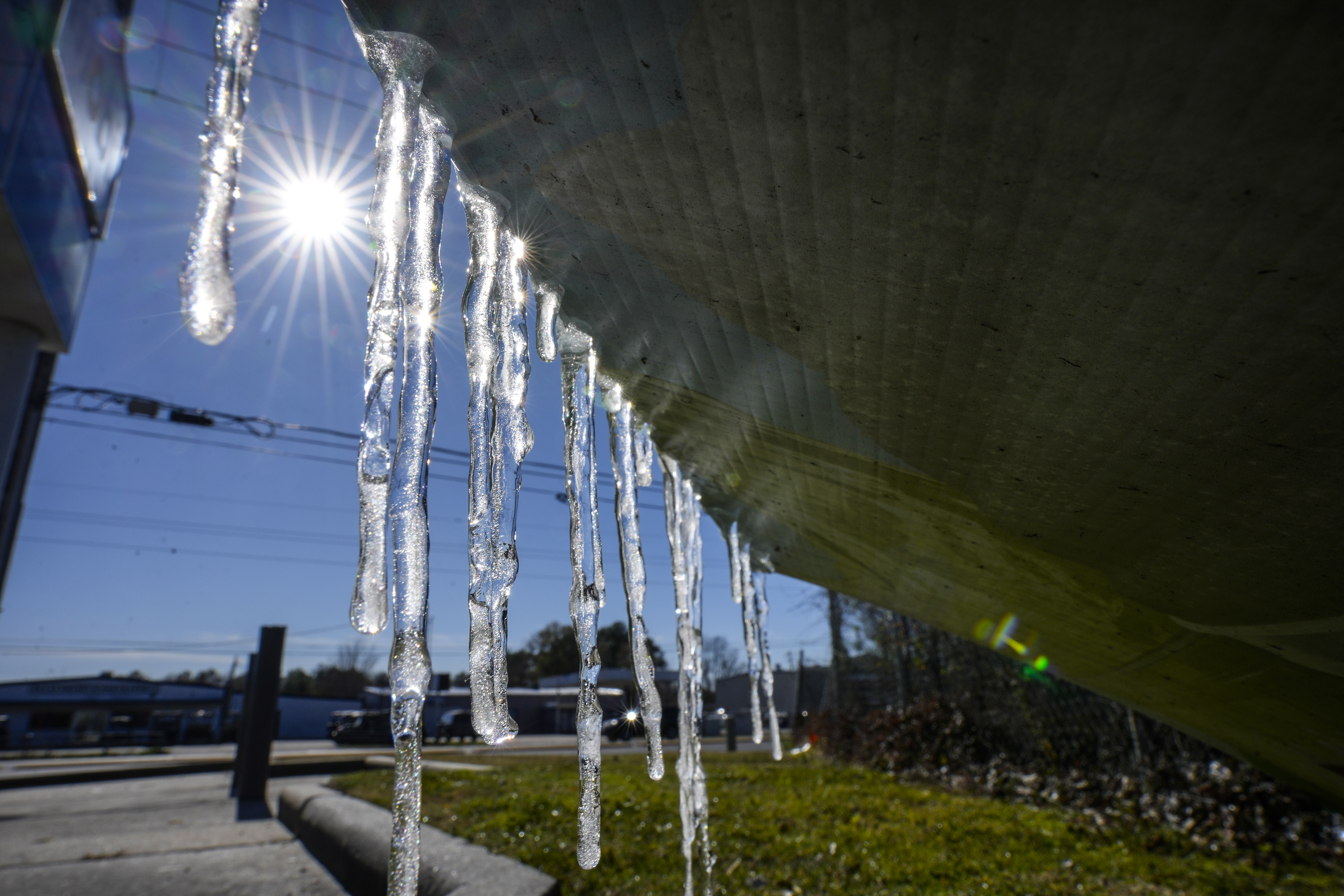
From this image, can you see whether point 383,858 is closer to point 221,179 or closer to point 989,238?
point 221,179

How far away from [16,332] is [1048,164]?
9.95m

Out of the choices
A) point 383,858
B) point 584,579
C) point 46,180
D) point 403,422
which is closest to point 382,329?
point 403,422

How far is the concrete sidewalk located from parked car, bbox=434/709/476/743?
17.3 m

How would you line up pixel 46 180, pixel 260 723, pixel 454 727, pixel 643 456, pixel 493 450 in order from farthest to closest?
pixel 454 727 < pixel 260 723 < pixel 46 180 < pixel 643 456 < pixel 493 450

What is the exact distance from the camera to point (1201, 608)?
1263 millimetres

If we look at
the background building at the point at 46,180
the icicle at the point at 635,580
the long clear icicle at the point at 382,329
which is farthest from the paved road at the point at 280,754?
the long clear icicle at the point at 382,329

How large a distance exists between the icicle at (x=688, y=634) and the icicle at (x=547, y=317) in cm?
74

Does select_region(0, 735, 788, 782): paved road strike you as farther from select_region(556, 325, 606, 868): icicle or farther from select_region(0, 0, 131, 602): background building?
select_region(556, 325, 606, 868): icicle

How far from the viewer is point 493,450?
3.95ft

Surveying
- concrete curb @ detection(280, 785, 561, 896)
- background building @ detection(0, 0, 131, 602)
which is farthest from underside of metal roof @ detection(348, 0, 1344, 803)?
background building @ detection(0, 0, 131, 602)

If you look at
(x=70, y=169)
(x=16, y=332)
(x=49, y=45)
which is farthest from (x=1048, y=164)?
(x=16, y=332)

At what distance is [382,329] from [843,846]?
3.53m

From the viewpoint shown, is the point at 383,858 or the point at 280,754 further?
the point at 280,754

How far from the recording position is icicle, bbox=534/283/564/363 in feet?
3.48
